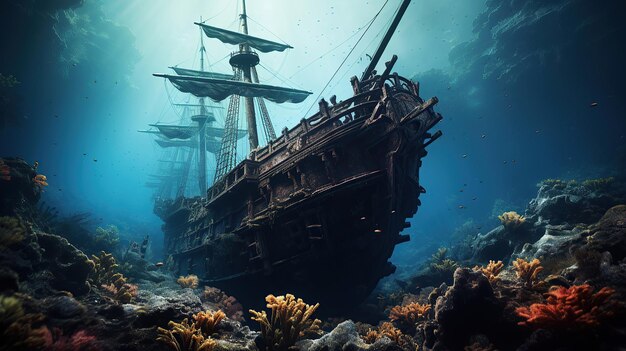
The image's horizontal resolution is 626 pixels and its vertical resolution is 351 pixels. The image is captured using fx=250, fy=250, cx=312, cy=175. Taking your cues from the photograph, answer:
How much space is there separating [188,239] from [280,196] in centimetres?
1150

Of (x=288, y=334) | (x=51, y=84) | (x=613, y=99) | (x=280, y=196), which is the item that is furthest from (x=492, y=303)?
(x=613, y=99)

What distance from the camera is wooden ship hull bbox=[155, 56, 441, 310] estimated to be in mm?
8750

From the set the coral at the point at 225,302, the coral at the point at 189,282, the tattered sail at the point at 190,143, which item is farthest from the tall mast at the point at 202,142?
the coral at the point at 225,302

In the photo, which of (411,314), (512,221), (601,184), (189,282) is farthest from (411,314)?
(601,184)

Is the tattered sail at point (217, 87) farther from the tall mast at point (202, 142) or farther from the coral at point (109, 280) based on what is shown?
the tall mast at point (202, 142)

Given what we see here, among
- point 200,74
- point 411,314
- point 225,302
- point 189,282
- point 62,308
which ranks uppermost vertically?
point 200,74

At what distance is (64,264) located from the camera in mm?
6695

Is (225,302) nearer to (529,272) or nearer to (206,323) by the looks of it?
(206,323)

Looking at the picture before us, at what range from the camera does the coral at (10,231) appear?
5.26 m

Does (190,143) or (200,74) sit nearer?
(200,74)

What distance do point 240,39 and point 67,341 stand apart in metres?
23.8

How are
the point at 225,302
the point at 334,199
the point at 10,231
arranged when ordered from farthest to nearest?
the point at 225,302 < the point at 334,199 < the point at 10,231

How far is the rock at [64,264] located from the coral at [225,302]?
5.67 m

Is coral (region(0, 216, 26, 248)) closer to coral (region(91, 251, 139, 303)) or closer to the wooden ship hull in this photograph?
Answer: coral (region(91, 251, 139, 303))
